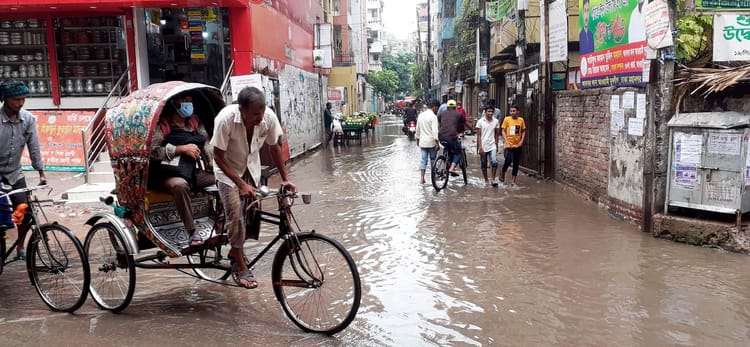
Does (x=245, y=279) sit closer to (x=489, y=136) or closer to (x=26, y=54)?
(x=489, y=136)

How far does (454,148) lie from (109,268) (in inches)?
300

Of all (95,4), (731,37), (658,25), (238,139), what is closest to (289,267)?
(238,139)

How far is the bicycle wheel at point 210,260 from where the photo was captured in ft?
15.6

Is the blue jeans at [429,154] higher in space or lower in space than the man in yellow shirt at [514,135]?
lower

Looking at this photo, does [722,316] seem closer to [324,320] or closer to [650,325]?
[650,325]

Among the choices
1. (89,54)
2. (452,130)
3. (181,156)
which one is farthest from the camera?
(89,54)

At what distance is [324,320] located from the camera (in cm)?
439

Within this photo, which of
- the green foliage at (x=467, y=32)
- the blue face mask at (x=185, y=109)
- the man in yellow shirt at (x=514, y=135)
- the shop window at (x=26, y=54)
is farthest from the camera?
the green foliage at (x=467, y=32)

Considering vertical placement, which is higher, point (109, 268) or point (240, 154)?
point (240, 154)

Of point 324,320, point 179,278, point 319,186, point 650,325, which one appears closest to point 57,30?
point 319,186

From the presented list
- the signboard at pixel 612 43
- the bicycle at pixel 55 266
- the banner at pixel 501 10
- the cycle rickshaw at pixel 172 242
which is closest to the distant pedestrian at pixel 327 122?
the banner at pixel 501 10

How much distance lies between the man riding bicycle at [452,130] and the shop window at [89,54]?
804 cm

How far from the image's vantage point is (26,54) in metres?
13.9

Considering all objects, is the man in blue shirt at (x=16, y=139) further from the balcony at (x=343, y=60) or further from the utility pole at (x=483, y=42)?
the balcony at (x=343, y=60)
